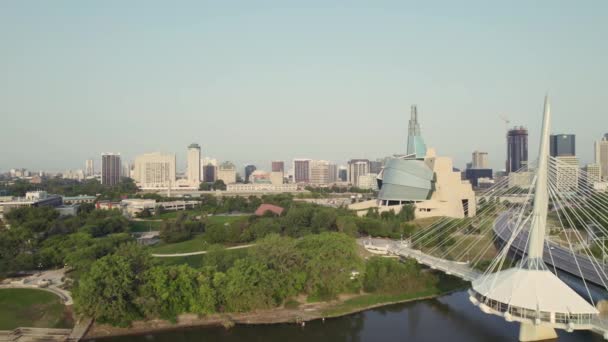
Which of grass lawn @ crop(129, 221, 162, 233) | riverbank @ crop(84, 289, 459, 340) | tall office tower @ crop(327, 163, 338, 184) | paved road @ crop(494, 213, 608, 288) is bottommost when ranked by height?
riverbank @ crop(84, 289, 459, 340)

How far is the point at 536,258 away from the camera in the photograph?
1731 centimetres

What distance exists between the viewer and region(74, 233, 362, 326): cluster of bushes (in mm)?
19109

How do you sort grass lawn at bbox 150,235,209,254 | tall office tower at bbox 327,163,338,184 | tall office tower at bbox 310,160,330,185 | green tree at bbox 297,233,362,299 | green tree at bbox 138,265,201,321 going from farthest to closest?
tall office tower at bbox 327,163,338,184 < tall office tower at bbox 310,160,330,185 < grass lawn at bbox 150,235,209,254 < green tree at bbox 297,233,362,299 < green tree at bbox 138,265,201,321

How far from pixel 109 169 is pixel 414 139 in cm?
9284

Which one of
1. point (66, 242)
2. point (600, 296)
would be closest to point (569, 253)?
point (600, 296)

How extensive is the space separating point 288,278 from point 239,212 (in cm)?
4060

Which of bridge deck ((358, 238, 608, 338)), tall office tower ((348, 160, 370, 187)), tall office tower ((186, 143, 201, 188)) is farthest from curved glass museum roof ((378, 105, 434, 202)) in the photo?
tall office tower ((348, 160, 370, 187))

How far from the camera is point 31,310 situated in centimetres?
2127

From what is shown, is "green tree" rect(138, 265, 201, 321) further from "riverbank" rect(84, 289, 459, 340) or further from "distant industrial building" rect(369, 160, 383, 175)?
"distant industrial building" rect(369, 160, 383, 175)

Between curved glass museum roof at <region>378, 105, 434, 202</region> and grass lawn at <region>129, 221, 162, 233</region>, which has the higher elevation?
curved glass museum roof at <region>378, 105, 434, 202</region>

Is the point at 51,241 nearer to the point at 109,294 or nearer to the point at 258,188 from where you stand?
the point at 109,294

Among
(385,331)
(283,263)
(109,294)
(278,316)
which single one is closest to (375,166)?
(283,263)

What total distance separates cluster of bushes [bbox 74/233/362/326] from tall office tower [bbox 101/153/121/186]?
108673 millimetres

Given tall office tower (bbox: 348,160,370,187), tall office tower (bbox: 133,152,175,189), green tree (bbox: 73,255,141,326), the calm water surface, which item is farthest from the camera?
tall office tower (bbox: 348,160,370,187)
